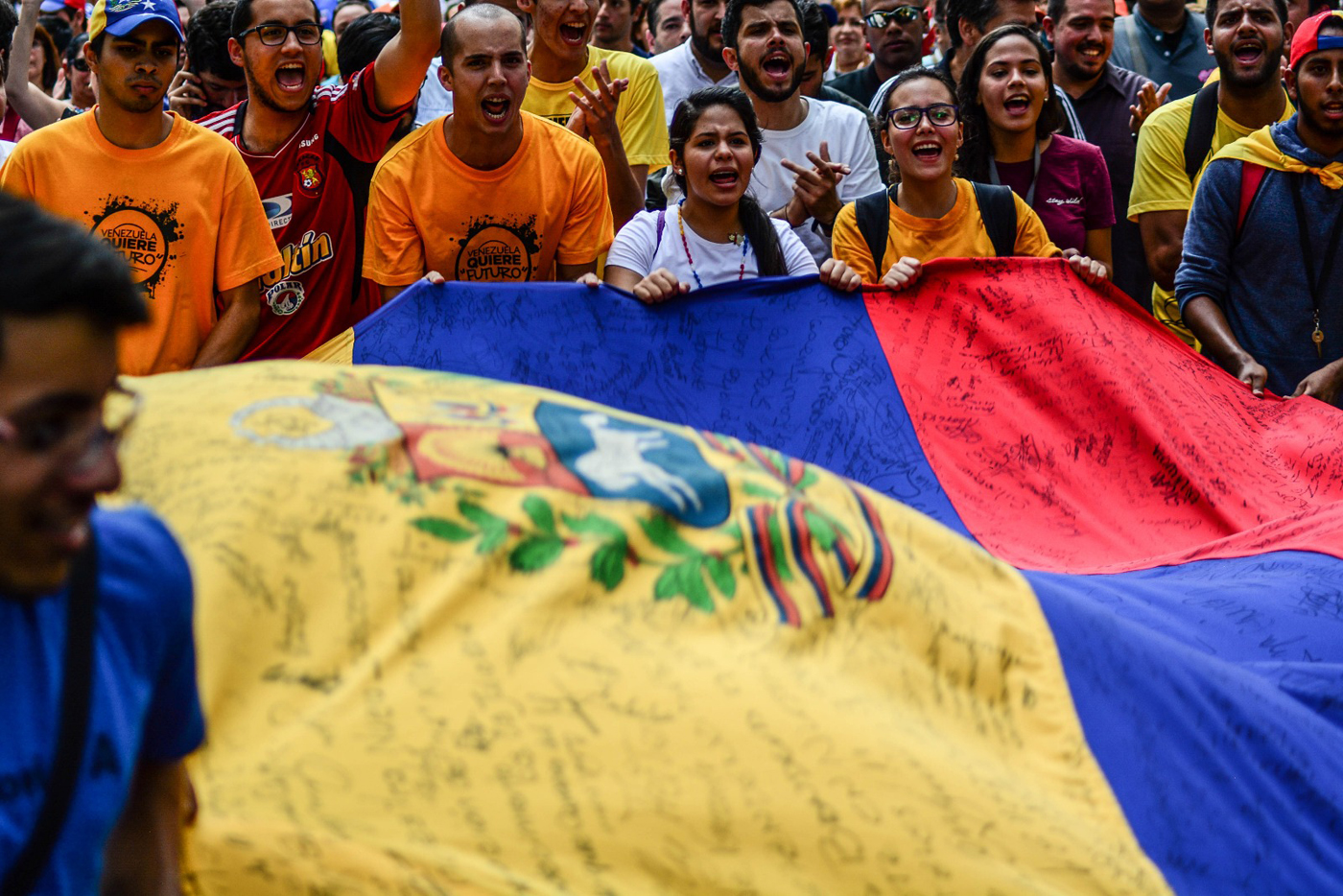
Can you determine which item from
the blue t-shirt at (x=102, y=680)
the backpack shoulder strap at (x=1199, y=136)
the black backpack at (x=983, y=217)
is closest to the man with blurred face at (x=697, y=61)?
the black backpack at (x=983, y=217)

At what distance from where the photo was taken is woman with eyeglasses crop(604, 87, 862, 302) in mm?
3953

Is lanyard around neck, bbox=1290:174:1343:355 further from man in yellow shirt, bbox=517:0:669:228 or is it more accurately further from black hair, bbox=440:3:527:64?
black hair, bbox=440:3:527:64

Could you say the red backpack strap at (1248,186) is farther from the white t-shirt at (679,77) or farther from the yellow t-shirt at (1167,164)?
the white t-shirt at (679,77)

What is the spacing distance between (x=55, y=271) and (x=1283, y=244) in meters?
3.97

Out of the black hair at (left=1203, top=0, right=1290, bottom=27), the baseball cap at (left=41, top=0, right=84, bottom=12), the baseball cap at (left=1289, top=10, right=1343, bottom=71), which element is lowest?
the baseball cap at (left=41, top=0, right=84, bottom=12)

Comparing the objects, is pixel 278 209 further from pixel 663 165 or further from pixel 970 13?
pixel 970 13

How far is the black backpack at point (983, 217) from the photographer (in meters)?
4.12

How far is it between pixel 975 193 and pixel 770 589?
2655mm

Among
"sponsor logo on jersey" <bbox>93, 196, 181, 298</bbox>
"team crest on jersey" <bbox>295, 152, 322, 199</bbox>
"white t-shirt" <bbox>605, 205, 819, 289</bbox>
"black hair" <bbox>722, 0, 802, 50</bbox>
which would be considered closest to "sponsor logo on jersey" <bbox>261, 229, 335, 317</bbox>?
"team crest on jersey" <bbox>295, 152, 322, 199</bbox>

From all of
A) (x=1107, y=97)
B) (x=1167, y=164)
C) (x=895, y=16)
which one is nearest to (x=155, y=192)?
(x=1167, y=164)

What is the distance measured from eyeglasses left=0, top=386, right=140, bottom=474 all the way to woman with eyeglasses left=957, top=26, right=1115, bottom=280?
3.83 metres

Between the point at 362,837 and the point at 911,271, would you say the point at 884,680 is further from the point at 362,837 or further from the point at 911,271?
the point at 911,271

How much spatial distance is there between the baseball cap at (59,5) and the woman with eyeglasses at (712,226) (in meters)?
4.42

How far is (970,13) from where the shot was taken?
17.7ft
